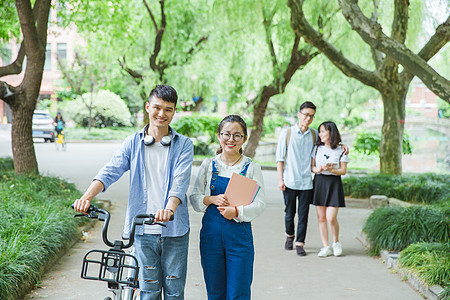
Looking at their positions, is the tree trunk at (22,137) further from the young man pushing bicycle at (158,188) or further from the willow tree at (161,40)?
the willow tree at (161,40)

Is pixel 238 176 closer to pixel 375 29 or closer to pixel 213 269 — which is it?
pixel 213 269

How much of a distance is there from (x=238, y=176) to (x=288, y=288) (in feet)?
7.67

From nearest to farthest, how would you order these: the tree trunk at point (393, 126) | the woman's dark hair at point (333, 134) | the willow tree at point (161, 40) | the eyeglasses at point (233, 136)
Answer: the eyeglasses at point (233, 136)
the woman's dark hair at point (333, 134)
the tree trunk at point (393, 126)
the willow tree at point (161, 40)

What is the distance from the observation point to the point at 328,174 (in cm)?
686

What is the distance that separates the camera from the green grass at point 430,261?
5328 millimetres

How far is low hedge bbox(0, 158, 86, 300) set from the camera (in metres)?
4.94

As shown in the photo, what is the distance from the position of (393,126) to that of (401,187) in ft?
6.43

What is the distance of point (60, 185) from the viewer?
392 inches

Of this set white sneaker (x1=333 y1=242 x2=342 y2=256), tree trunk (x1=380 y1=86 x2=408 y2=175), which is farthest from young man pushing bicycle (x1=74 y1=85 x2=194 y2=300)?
tree trunk (x1=380 y1=86 x2=408 y2=175)

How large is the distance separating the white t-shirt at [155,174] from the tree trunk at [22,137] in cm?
782

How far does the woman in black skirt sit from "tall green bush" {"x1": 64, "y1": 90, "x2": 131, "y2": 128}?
33136mm

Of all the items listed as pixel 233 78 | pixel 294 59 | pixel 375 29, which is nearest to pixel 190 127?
pixel 233 78

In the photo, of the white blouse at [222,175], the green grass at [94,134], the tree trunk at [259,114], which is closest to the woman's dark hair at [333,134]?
the white blouse at [222,175]

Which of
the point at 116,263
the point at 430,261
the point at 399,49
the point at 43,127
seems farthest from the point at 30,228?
the point at 43,127
